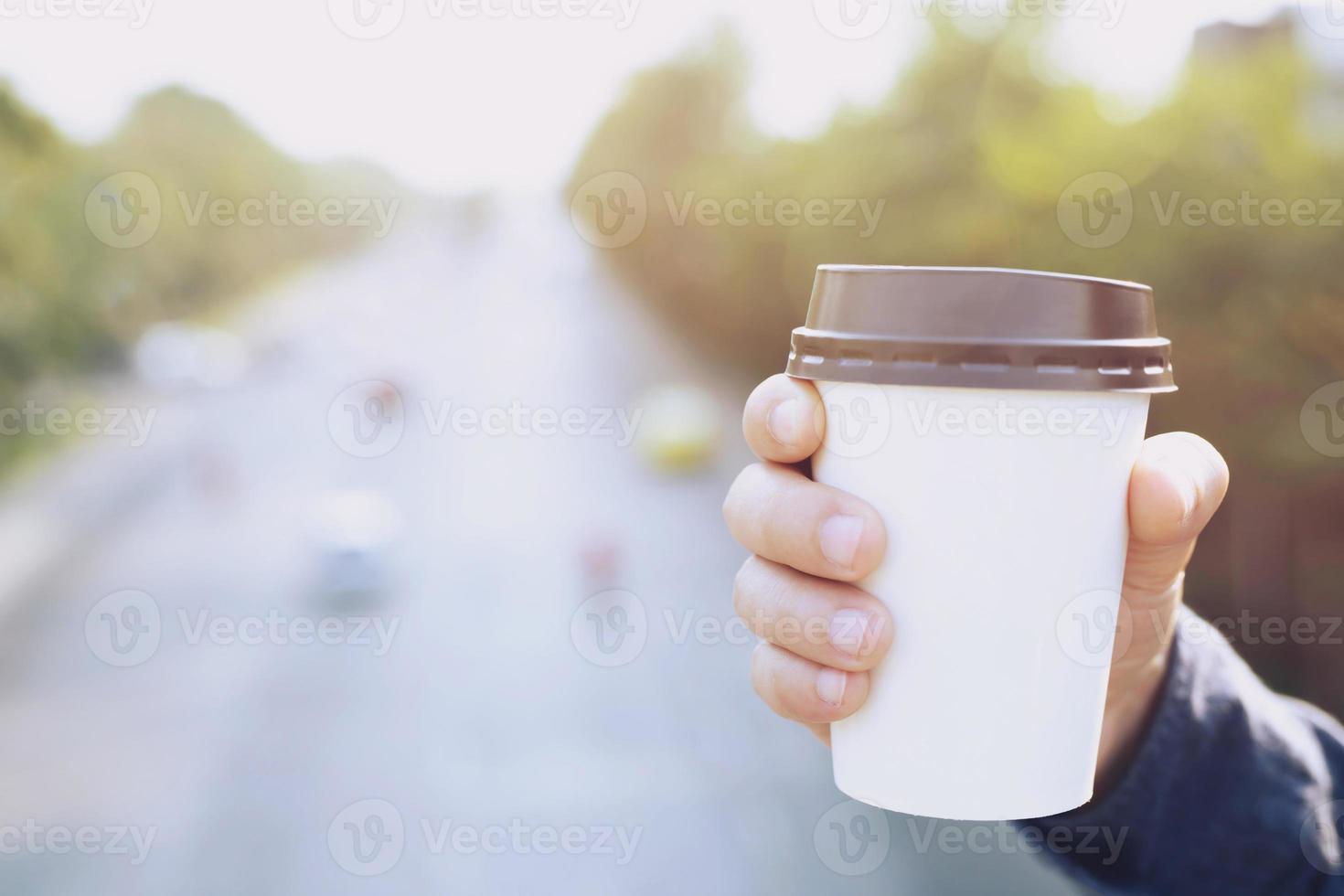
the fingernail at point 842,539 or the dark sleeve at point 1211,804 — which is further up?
the fingernail at point 842,539

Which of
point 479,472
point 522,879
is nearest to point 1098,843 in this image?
point 522,879

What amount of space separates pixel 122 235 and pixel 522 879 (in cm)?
1755

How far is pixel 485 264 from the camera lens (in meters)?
39.2

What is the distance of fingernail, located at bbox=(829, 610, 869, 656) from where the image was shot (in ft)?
3.61

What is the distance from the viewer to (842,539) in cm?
109

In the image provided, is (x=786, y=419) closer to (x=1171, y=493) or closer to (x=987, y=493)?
(x=987, y=493)

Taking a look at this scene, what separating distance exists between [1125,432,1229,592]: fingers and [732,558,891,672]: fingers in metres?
0.30

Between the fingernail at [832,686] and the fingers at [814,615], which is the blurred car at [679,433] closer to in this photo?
the fingers at [814,615]

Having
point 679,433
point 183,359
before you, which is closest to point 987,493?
point 679,433

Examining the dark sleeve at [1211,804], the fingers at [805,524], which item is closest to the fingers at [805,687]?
the fingers at [805,524]

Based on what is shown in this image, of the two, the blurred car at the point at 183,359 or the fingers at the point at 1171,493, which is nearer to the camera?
the fingers at the point at 1171,493

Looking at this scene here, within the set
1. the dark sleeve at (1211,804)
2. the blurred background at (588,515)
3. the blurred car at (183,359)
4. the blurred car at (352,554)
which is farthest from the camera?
the blurred car at (183,359)

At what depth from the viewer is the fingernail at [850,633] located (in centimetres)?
110

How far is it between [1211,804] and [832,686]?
32.6 inches
